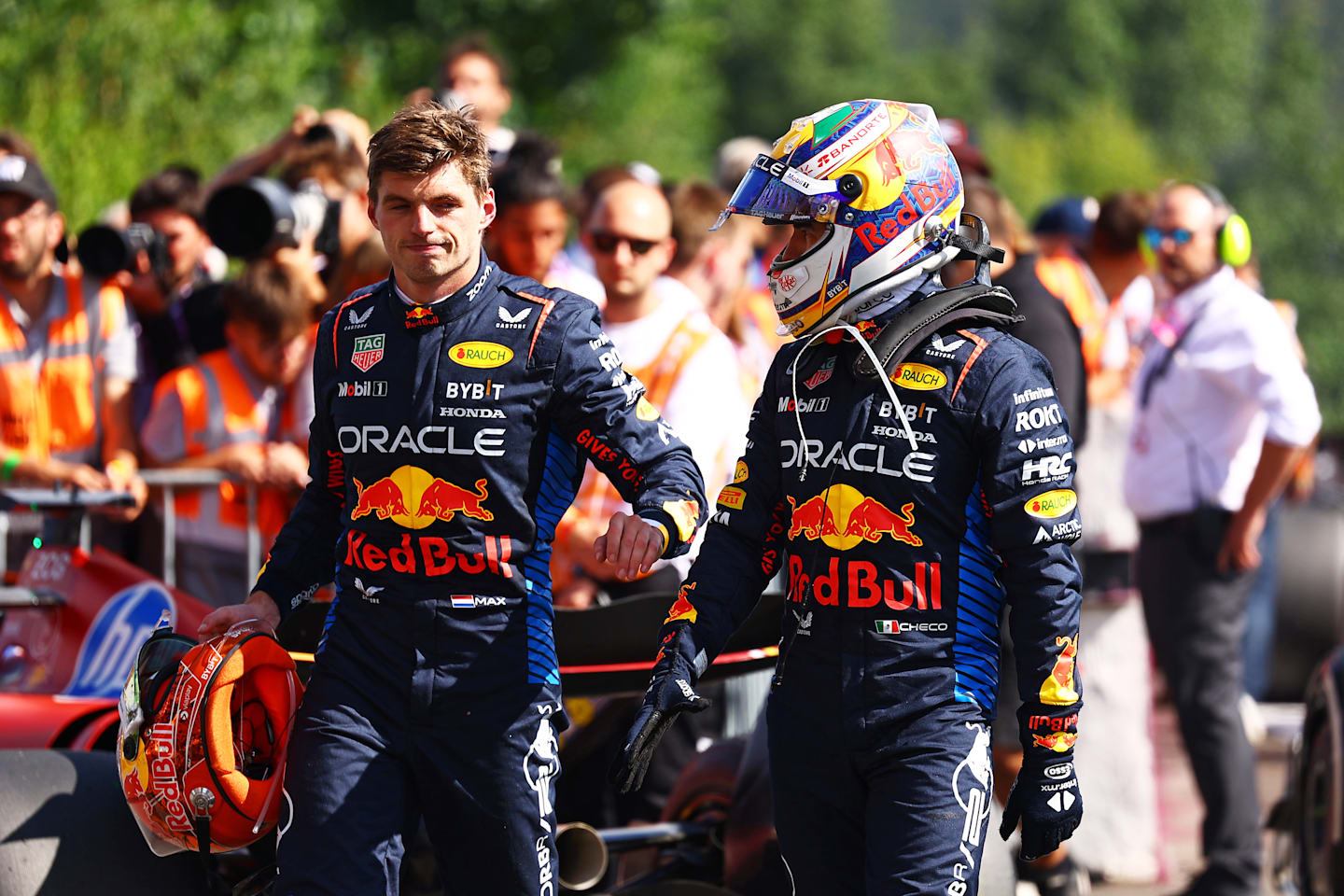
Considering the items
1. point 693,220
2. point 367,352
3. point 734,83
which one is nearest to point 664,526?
point 367,352

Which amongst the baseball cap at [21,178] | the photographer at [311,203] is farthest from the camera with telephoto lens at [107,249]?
the photographer at [311,203]

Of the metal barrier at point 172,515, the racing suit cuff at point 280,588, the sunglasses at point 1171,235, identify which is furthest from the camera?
the sunglasses at point 1171,235

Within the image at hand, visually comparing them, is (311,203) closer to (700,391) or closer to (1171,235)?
(700,391)

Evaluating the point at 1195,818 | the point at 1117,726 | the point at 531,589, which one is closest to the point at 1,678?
the point at 531,589

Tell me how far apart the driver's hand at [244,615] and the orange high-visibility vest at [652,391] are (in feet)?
5.83

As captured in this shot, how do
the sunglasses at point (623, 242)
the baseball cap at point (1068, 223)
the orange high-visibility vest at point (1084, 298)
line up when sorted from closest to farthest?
1. the sunglasses at point (623, 242)
2. the orange high-visibility vest at point (1084, 298)
3. the baseball cap at point (1068, 223)

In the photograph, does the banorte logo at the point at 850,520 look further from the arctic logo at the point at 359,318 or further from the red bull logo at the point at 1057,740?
the arctic logo at the point at 359,318

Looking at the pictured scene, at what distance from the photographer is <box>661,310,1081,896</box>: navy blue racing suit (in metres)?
3.42

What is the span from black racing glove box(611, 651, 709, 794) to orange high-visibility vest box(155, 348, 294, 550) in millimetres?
2494

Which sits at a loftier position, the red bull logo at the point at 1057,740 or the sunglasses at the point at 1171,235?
the sunglasses at the point at 1171,235

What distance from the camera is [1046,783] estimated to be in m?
3.37

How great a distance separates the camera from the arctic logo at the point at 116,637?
16.0 feet

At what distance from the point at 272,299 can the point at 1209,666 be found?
3.45 metres

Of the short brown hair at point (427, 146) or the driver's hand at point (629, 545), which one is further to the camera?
the short brown hair at point (427, 146)
